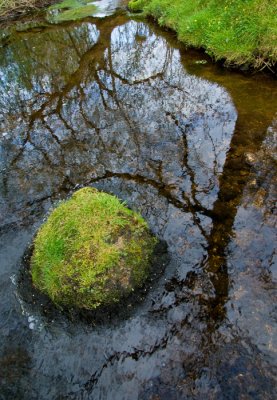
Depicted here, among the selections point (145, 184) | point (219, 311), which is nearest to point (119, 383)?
point (219, 311)

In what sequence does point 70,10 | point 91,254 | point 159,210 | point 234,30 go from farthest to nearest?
point 70,10, point 234,30, point 159,210, point 91,254

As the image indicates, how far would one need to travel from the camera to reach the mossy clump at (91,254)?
12.7 ft

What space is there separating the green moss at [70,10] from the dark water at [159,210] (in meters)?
7.88

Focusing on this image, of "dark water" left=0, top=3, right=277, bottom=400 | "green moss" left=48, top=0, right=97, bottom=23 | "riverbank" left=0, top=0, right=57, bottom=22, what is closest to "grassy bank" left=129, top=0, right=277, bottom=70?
"dark water" left=0, top=3, right=277, bottom=400

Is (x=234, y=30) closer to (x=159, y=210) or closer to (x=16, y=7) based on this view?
(x=159, y=210)

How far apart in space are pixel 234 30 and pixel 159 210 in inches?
232

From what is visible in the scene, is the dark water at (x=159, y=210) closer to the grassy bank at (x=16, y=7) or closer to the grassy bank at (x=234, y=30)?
the grassy bank at (x=234, y=30)

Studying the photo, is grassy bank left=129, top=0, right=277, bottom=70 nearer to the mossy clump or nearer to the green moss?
the mossy clump

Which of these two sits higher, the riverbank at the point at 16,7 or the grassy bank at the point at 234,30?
the riverbank at the point at 16,7

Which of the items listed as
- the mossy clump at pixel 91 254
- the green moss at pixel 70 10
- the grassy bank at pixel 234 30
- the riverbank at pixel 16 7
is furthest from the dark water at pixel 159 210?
the riverbank at pixel 16 7

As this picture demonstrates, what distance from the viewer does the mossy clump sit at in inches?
153

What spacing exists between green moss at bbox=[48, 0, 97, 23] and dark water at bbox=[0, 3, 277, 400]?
7877 mm

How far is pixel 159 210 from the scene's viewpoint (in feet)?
16.5

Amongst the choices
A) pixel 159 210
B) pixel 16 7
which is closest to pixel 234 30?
pixel 159 210
